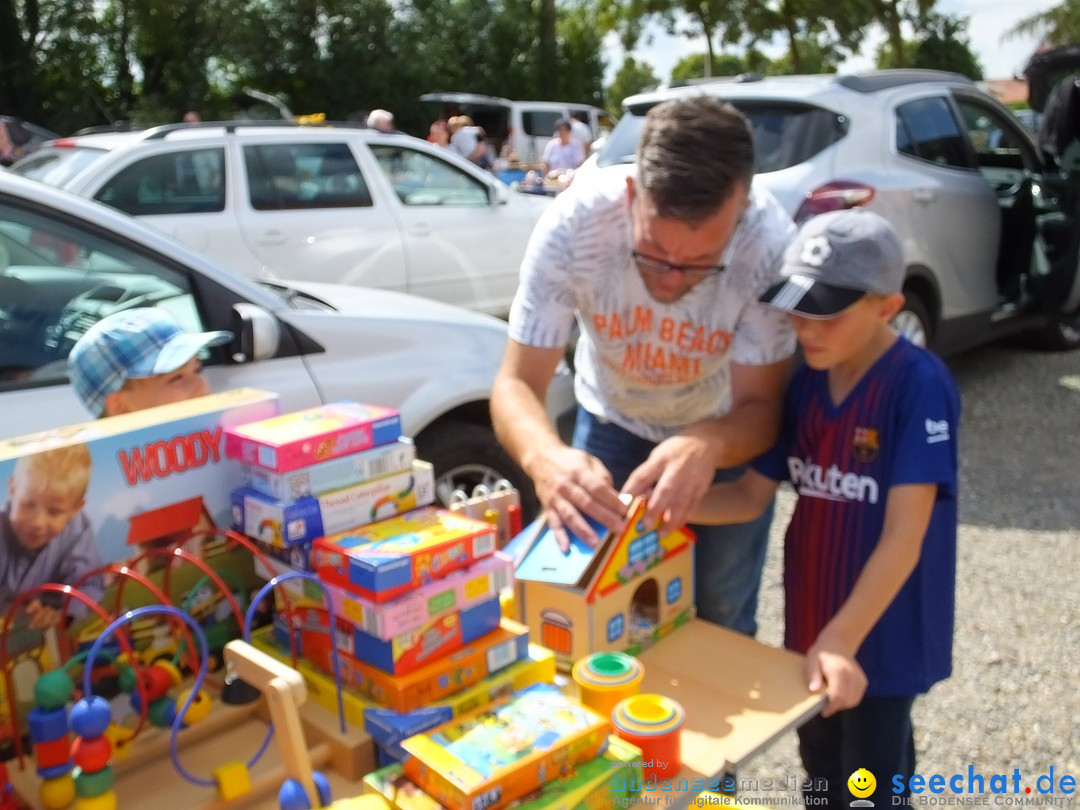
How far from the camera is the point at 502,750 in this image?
1.36 metres

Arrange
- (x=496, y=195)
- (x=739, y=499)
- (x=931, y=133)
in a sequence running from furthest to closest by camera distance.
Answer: (x=496, y=195) < (x=931, y=133) < (x=739, y=499)

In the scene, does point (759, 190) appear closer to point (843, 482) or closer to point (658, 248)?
point (658, 248)

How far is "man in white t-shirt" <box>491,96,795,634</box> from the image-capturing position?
1.86 meters

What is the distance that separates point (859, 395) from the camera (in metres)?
1.98

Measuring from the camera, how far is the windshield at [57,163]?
6.15 metres

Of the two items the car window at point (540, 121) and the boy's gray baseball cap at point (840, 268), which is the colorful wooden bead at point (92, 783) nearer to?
the boy's gray baseball cap at point (840, 268)

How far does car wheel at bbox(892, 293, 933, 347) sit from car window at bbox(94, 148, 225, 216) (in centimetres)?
424

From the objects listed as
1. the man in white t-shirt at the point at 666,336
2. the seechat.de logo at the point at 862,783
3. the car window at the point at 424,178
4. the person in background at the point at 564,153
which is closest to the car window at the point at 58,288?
the man in white t-shirt at the point at 666,336

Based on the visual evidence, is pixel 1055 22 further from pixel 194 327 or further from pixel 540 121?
pixel 194 327

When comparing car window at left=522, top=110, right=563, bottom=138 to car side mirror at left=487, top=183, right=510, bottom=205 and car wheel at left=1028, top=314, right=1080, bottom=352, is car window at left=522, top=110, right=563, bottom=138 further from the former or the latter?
car wheel at left=1028, top=314, right=1080, bottom=352

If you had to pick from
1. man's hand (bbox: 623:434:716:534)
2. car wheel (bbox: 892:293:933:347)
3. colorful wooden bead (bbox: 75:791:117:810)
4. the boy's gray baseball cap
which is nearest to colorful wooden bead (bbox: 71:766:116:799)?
colorful wooden bead (bbox: 75:791:117:810)

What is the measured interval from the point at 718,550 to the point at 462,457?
1412mm

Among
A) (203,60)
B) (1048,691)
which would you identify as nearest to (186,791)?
(1048,691)

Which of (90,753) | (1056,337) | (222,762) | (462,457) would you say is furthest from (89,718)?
(1056,337)
